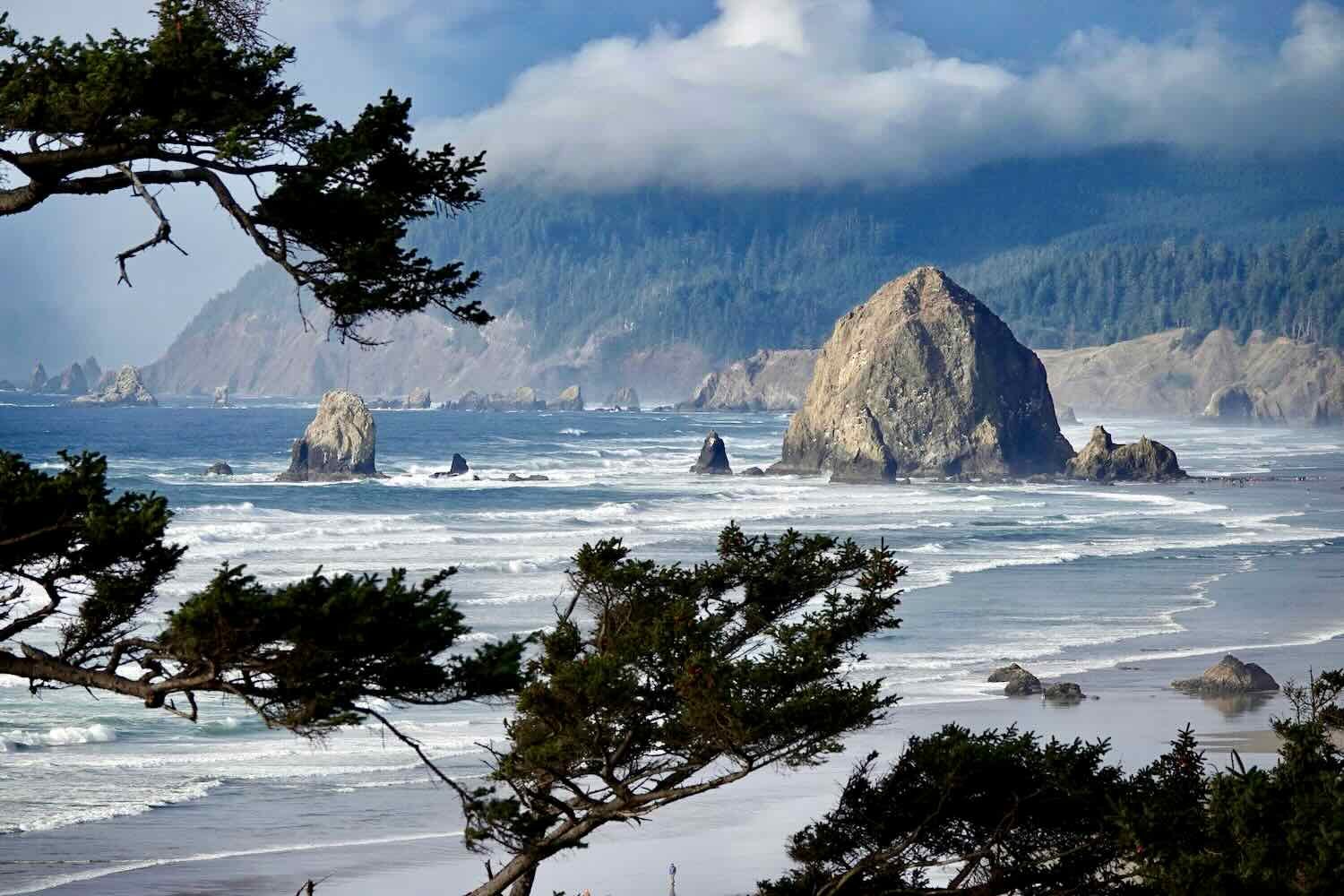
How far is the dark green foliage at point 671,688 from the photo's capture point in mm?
10336

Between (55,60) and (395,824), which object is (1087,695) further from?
(55,60)

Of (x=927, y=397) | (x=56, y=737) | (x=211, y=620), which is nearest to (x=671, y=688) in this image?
(x=211, y=620)

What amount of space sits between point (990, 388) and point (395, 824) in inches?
3522

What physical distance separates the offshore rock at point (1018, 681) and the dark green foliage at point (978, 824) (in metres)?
16.5

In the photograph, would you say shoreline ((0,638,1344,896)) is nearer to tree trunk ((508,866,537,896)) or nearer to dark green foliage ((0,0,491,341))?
tree trunk ((508,866,537,896))

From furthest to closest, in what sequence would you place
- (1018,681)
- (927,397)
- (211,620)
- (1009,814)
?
(927,397), (1018,681), (1009,814), (211,620)

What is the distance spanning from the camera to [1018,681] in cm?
2895

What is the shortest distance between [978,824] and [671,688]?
10.2 ft

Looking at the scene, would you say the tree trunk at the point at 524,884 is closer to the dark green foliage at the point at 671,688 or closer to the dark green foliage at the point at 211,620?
the dark green foliage at the point at 671,688

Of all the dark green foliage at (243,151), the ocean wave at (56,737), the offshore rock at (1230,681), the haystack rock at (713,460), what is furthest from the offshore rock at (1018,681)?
the haystack rock at (713,460)

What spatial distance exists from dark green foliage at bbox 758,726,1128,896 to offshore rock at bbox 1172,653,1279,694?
18.0 metres

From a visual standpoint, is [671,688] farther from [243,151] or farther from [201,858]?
[201,858]

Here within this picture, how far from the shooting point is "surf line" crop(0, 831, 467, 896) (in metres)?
18.1

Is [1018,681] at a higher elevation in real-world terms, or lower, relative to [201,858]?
higher
